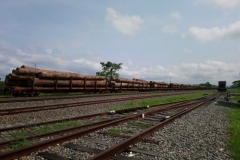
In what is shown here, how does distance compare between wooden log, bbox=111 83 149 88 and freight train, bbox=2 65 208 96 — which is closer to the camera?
freight train, bbox=2 65 208 96

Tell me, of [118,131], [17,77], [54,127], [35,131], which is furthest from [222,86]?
[35,131]

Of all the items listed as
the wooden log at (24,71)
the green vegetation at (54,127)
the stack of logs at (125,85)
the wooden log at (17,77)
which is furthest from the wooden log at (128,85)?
the green vegetation at (54,127)

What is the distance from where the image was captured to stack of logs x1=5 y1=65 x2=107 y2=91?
16.7 m

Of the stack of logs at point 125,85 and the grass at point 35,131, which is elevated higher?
the stack of logs at point 125,85

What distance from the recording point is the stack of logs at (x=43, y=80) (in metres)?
16.7

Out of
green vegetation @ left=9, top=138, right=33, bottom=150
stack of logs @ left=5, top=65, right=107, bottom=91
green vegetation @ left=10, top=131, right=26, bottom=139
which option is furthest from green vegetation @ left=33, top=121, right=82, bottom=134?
stack of logs @ left=5, top=65, right=107, bottom=91

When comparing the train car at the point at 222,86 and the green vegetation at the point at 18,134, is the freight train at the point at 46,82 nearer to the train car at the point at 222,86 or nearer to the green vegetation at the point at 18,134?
the green vegetation at the point at 18,134

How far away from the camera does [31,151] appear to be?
169 inches

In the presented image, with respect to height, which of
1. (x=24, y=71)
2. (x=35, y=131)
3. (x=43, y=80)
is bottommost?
(x=35, y=131)

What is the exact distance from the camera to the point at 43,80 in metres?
17.7

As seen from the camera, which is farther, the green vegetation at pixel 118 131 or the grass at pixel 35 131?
the green vegetation at pixel 118 131

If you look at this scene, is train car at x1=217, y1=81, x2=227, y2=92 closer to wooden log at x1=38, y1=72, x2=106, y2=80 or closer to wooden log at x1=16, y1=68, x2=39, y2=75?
wooden log at x1=38, y1=72, x2=106, y2=80

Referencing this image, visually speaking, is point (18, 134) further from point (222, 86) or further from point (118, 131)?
point (222, 86)

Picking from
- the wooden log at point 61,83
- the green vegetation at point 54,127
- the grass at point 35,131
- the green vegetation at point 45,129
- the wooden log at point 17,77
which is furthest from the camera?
the wooden log at point 61,83
